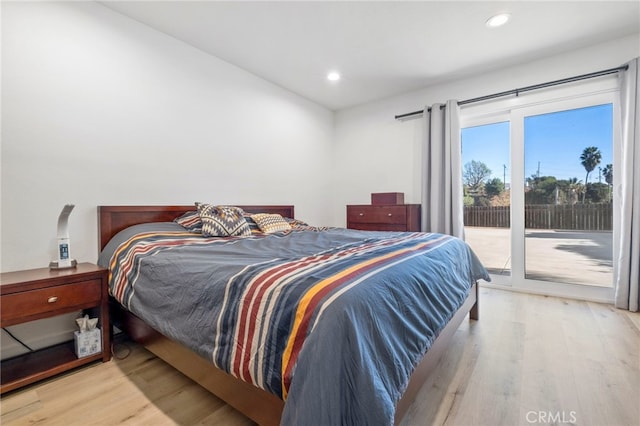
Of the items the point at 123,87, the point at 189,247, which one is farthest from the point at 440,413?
the point at 123,87

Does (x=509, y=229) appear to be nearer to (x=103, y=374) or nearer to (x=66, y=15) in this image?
(x=103, y=374)

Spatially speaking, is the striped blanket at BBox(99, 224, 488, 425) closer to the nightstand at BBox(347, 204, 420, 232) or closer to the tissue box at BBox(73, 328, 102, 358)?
the tissue box at BBox(73, 328, 102, 358)

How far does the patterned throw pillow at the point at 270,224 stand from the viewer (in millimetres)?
2613

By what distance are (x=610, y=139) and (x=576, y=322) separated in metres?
1.81

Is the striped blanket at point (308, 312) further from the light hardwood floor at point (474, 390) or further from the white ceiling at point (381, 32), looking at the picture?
the white ceiling at point (381, 32)

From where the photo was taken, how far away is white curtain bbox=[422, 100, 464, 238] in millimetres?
3312

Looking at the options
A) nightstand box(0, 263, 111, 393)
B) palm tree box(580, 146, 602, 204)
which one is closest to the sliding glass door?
palm tree box(580, 146, 602, 204)

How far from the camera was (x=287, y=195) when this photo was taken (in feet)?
12.2

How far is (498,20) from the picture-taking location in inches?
91.7

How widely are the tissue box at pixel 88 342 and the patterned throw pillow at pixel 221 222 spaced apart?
867 mm

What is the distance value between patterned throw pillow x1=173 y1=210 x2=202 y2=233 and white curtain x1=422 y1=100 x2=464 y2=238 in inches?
102

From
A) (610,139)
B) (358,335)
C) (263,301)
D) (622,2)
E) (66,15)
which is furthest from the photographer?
(610,139)

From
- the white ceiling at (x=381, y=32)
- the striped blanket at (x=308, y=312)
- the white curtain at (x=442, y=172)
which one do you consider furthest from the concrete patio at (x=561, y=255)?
the striped blanket at (x=308, y=312)

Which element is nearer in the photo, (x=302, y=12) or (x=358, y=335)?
(x=358, y=335)
